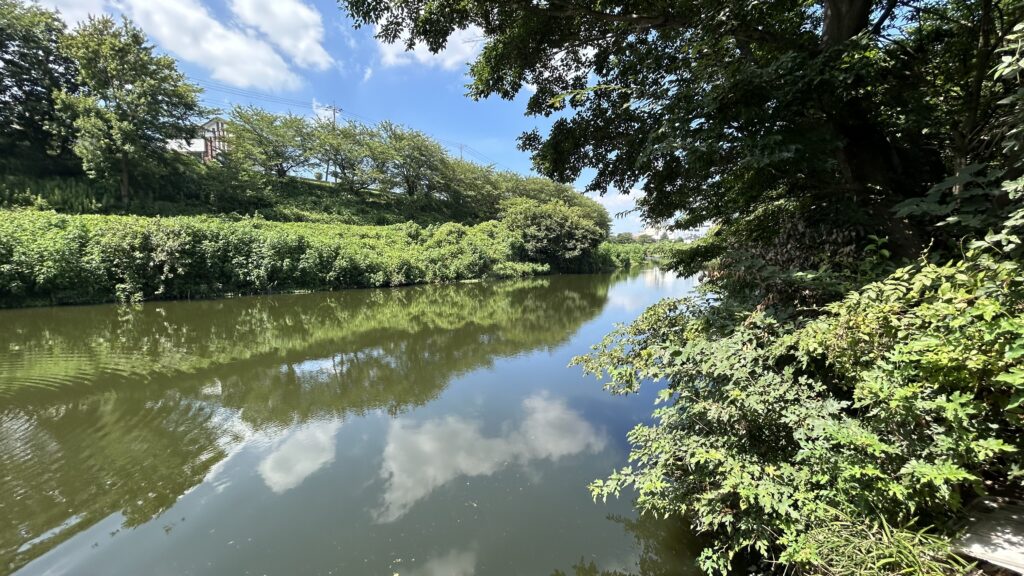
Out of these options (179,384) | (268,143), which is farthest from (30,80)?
(179,384)

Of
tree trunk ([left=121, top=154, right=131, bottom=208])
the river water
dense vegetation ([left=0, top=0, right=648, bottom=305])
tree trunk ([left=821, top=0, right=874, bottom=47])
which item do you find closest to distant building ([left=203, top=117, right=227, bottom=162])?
dense vegetation ([left=0, top=0, right=648, bottom=305])

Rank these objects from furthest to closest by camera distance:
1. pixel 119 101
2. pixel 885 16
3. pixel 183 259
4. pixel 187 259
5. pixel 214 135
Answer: pixel 214 135 < pixel 119 101 < pixel 187 259 < pixel 183 259 < pixel 885 16

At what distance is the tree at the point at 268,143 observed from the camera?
Result: 84.9 feet

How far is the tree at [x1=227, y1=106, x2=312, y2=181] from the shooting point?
2589 cm

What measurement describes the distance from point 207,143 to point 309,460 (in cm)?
3557

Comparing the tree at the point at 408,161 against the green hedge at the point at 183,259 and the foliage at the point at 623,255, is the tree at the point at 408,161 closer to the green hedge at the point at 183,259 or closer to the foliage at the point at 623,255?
the green hedge at the point at 183,259

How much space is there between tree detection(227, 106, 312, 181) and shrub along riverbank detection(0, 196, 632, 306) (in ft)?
30.0

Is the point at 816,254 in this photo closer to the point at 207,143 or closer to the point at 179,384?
the point at 179,384

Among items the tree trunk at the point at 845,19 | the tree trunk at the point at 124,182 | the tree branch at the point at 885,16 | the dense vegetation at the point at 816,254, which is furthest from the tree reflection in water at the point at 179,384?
the tree trunk at the point at 124,182

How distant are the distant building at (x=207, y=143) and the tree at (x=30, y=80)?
429 cm

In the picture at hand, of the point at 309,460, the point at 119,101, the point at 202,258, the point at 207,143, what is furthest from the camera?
the point at 207,143

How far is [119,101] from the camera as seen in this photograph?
17.9m

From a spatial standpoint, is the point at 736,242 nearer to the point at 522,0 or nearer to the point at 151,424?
the point at 522,0

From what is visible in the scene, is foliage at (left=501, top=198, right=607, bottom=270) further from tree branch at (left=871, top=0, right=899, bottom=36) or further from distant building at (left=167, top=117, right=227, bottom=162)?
tree branch at (left=871, top=0, right=899, bottom=36)
